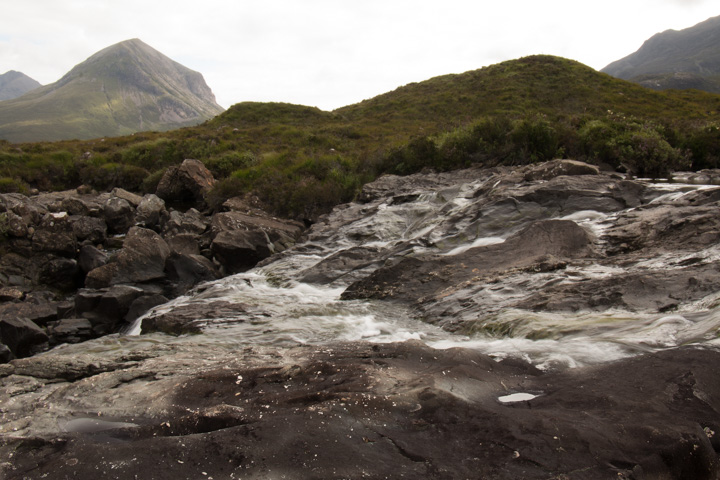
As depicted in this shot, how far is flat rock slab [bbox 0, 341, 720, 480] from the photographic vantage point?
9.00 feet

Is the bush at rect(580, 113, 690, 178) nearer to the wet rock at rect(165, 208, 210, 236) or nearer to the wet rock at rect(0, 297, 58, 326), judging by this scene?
the wet rock at rect(165, 208, 210, 236)

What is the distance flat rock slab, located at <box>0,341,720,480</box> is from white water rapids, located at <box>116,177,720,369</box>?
23.5 inches

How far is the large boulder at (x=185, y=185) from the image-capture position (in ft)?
71.5

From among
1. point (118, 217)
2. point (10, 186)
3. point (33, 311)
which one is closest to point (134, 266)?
point (33, 311)

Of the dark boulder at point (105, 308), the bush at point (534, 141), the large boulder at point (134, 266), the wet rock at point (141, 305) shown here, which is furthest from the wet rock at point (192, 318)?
the bush at point (534, 141)

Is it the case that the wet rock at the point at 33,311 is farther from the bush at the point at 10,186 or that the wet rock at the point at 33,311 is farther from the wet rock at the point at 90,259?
the bush at the point at 10,186

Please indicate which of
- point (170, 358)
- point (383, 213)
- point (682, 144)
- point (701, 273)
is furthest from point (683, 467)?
point (682, 144)

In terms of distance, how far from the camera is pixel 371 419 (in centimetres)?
329

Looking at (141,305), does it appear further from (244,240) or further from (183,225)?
(183,225)

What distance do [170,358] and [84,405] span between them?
147 centimetres

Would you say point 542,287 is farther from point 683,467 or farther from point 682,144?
point 682,144

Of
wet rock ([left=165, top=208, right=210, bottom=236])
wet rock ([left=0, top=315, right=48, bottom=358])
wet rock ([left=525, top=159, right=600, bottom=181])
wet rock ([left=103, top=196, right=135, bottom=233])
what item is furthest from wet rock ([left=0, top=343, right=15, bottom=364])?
wet rock ([left=525, top=159, right=600, bottom=181])

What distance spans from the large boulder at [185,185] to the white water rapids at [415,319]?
33.8ft

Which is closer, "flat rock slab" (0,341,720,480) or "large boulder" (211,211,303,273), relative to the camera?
"flat rock slab" (0,341,720,480)
